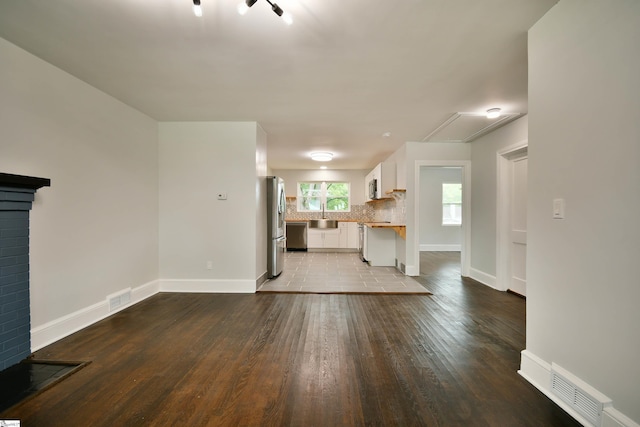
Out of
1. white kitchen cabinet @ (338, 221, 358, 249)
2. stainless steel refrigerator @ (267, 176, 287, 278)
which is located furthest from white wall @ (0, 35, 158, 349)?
white kitchen cabinet @ (338, 221, 358, 249)

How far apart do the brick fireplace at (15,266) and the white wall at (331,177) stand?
21.3 feet

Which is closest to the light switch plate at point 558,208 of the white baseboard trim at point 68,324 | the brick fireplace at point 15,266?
the brick fireplace at point 15,266

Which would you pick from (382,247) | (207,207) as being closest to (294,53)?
(207,207)

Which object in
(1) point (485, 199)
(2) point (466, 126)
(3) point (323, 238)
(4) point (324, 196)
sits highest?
(2) point (466, 126)

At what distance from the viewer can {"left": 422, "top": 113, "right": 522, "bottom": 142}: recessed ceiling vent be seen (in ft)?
11.3

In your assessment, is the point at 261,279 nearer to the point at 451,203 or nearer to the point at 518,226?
the point at 518,226

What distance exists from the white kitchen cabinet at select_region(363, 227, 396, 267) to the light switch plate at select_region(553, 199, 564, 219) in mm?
4064

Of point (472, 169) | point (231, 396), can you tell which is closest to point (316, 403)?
point (231, 396)

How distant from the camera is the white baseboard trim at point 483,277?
407 centimetres

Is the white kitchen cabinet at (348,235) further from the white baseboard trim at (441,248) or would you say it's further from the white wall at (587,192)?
the white wall at (587,192)

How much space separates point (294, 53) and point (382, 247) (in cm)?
438

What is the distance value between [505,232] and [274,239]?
3446 mm

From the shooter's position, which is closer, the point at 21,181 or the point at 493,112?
the point at 21,181

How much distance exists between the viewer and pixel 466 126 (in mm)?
3826
